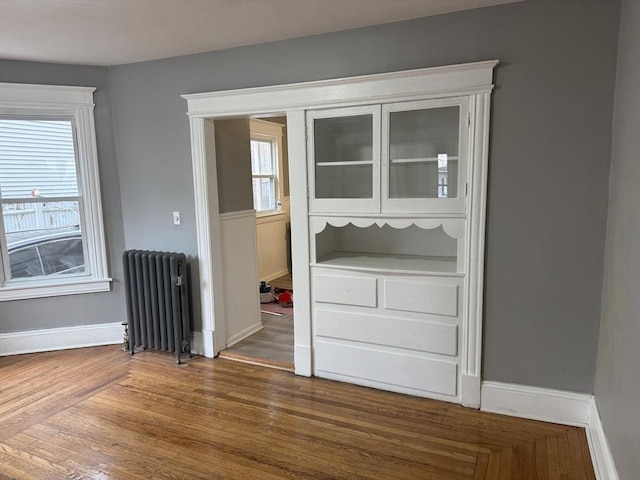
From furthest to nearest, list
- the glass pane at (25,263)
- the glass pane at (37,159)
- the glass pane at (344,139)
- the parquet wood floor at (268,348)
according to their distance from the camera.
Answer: the glass pane at (25,263) → the glass pane at (37,159) → the parquet wood floor at (268,348) → the glass pane at (344,139)

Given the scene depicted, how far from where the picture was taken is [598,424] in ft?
7.32

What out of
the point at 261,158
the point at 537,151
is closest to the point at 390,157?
the point at 537,151

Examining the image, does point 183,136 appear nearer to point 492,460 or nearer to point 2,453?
point 2,453

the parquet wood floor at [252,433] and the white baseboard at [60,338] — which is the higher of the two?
the white baseboard at [60,338]

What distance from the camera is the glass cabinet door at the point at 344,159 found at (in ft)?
9.20

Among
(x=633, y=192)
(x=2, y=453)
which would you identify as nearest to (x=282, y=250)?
(x=2, y=453)

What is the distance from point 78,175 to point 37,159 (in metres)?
0.34

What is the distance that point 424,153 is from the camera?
2.71 m

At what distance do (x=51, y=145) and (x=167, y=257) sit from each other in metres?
1.49

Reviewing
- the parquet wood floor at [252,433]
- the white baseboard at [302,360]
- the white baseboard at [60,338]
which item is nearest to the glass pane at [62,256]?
the white baseboard at [60,338]

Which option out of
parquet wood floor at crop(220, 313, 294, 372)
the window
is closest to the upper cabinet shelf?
parquet wood floor at crop(220, 313, 294, 372)

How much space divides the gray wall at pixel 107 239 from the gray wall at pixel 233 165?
1001mm

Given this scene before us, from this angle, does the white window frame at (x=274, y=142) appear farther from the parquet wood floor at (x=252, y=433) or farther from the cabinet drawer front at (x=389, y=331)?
the parquet wood floor at (x=252, y=433)

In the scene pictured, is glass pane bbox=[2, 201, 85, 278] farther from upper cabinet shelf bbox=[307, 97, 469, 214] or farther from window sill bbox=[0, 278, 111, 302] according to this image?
upper cabinet shelf bbox=[307, 97, 469, 214]
